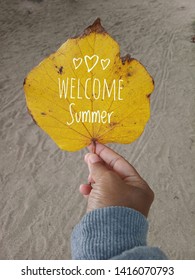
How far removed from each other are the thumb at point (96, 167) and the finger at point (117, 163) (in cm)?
1

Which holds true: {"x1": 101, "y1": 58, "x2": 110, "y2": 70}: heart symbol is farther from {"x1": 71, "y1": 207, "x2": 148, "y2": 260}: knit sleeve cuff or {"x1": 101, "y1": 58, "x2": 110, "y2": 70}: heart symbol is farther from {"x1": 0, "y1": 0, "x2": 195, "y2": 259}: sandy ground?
{"x1": 0, "y1": 0, "x2": 195, "y2": 259}: sandy ground

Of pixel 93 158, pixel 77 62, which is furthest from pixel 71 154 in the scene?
pixel 77 62

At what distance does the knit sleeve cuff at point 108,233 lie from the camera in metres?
0.54

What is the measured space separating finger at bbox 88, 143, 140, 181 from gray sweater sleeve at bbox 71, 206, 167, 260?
5.3 inches

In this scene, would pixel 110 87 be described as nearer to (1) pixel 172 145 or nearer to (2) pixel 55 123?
(2) pixel 55 123

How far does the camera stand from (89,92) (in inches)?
25.6

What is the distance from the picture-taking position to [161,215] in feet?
5.81

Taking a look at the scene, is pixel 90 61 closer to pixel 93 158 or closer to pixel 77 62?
pixel 77 62

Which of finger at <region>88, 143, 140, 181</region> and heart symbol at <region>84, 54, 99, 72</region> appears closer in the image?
heart symbol at <region>84, 54, 99, 72</region>

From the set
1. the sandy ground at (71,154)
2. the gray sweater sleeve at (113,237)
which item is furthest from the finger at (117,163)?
the sandy ground at (71,154)

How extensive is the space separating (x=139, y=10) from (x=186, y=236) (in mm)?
2674

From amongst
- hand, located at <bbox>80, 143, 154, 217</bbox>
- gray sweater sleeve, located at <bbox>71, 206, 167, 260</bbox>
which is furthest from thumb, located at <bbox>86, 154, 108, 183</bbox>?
gray sweater sleeve, located at <bbox>71, 206, 167, 260</bbox>

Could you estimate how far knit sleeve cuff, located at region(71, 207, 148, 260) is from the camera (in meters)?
0.54

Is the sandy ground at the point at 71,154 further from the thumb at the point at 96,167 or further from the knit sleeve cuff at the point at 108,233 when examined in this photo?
the knit sleeve cuff at the point at 108,233
